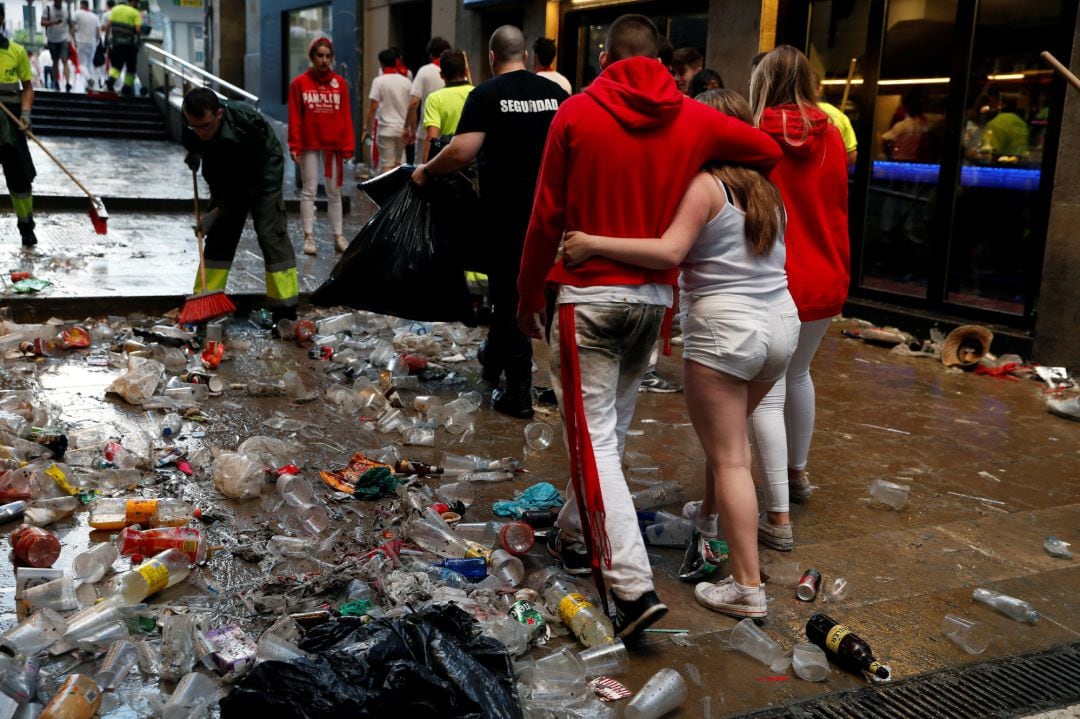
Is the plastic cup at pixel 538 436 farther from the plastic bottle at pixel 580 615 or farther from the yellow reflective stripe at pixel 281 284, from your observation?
the yellow reflective stripe at pixel 281 284

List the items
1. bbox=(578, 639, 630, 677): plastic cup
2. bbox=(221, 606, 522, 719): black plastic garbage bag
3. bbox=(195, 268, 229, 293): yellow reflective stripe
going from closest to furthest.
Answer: bbox=(221, 606, 522, 719): black plastic garbage bag < bbox=(578, 639, 630, 677): plastic cup < bbox=(195, 268, 229, 293): yellow reflective stripe

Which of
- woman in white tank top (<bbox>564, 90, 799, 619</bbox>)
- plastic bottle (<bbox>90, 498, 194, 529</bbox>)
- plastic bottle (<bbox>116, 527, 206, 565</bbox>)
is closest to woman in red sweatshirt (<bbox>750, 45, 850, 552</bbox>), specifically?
woman in white tank top (<bbox>564, 90, 799, 619</bbox>)

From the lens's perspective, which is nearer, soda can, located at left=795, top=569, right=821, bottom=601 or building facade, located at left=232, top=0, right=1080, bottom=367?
soda can, located at left=795, top=569, right=821, bottom=601

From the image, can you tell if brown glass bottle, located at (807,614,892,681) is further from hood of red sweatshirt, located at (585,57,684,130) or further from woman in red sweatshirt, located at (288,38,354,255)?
woman in red sweatshirt, located at (288,38,354,255)

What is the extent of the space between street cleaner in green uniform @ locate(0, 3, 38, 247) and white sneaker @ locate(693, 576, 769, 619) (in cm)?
740

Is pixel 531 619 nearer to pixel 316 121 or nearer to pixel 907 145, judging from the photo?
pixel 907 145

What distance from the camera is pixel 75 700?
2.62m

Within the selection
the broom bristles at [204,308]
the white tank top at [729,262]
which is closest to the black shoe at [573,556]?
the white tank top at [729,262]

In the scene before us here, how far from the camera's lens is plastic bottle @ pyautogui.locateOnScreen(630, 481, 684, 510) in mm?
4391

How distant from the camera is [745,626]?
3.25m

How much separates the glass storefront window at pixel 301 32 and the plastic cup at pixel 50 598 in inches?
695

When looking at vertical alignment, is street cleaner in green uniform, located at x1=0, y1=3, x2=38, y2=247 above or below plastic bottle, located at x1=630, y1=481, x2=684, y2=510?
above

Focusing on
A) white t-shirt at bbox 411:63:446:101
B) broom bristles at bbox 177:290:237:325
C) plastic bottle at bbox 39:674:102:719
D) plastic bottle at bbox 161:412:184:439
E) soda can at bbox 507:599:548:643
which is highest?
white t-shirt at bbox 411:63:446:101

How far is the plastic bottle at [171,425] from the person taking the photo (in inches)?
193
